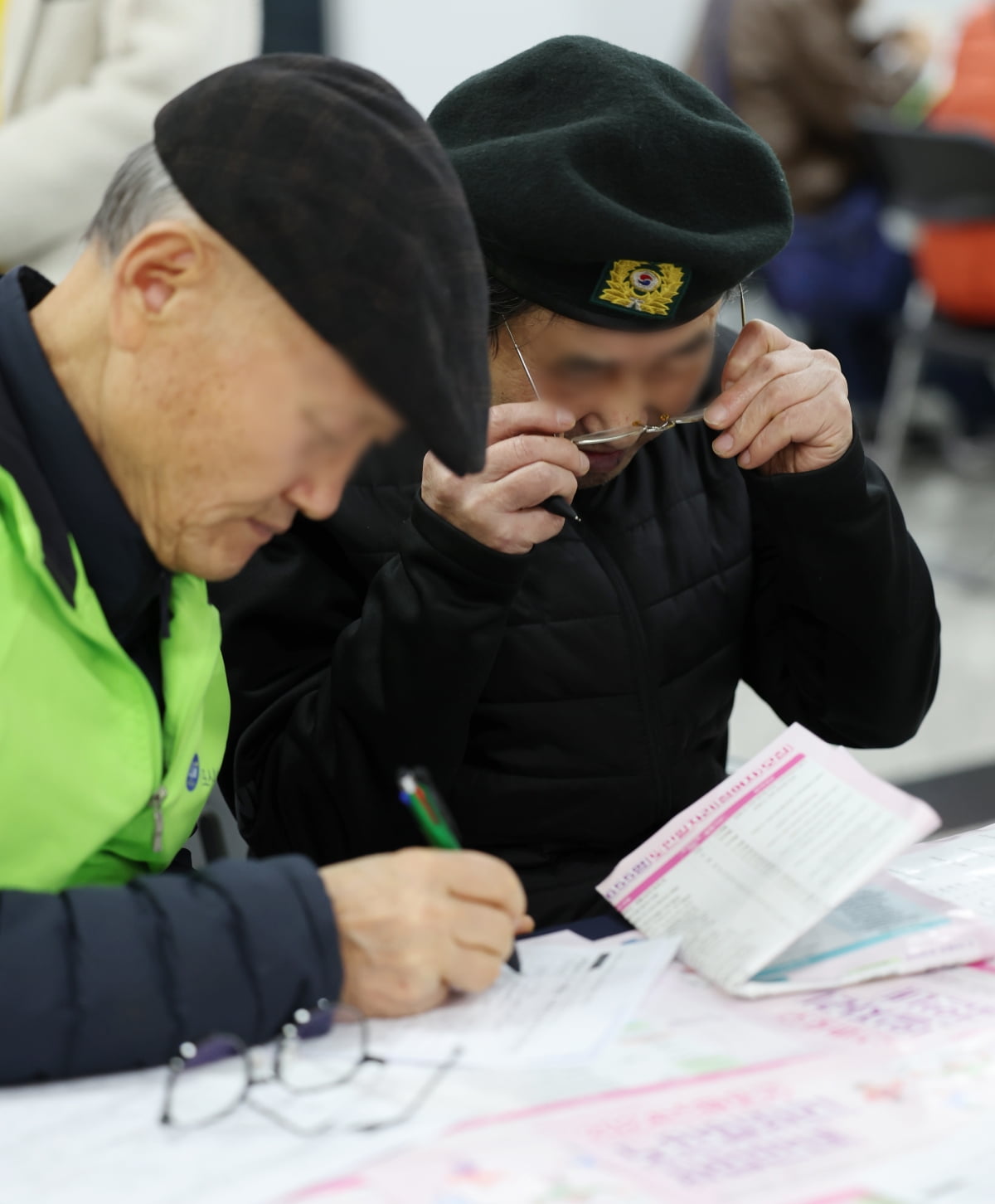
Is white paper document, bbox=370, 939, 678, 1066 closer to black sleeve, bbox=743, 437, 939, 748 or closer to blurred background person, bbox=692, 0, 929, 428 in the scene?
black sleeve, bbox=743, 437, 939, 748

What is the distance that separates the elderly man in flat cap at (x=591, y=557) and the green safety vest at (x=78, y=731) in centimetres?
24

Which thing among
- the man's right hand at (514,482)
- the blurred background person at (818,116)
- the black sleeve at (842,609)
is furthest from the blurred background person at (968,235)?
the man's right hand at (514,482)

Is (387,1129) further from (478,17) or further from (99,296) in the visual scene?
(478,17)

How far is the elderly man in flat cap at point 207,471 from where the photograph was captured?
819 mm

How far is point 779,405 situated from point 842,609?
226 mm

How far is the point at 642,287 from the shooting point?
1.17 meters

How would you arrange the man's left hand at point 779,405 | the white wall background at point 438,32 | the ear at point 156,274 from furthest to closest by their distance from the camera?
the white wall background at point 438,32 → the man's left hand at point 779,405 → the ear at point 156,274

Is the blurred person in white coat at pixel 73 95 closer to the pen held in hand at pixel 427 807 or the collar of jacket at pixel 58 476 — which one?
the collar of jacket at pixel 58 476

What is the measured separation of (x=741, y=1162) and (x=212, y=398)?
20.9 inches

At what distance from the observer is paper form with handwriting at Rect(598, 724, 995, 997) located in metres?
0.98

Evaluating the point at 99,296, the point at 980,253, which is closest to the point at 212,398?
the point at 99,296

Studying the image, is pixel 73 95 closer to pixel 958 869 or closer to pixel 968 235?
pixel 958 869

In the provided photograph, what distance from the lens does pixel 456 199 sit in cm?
86

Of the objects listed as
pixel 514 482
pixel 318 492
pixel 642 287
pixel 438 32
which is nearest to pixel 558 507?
pixel 514 482
